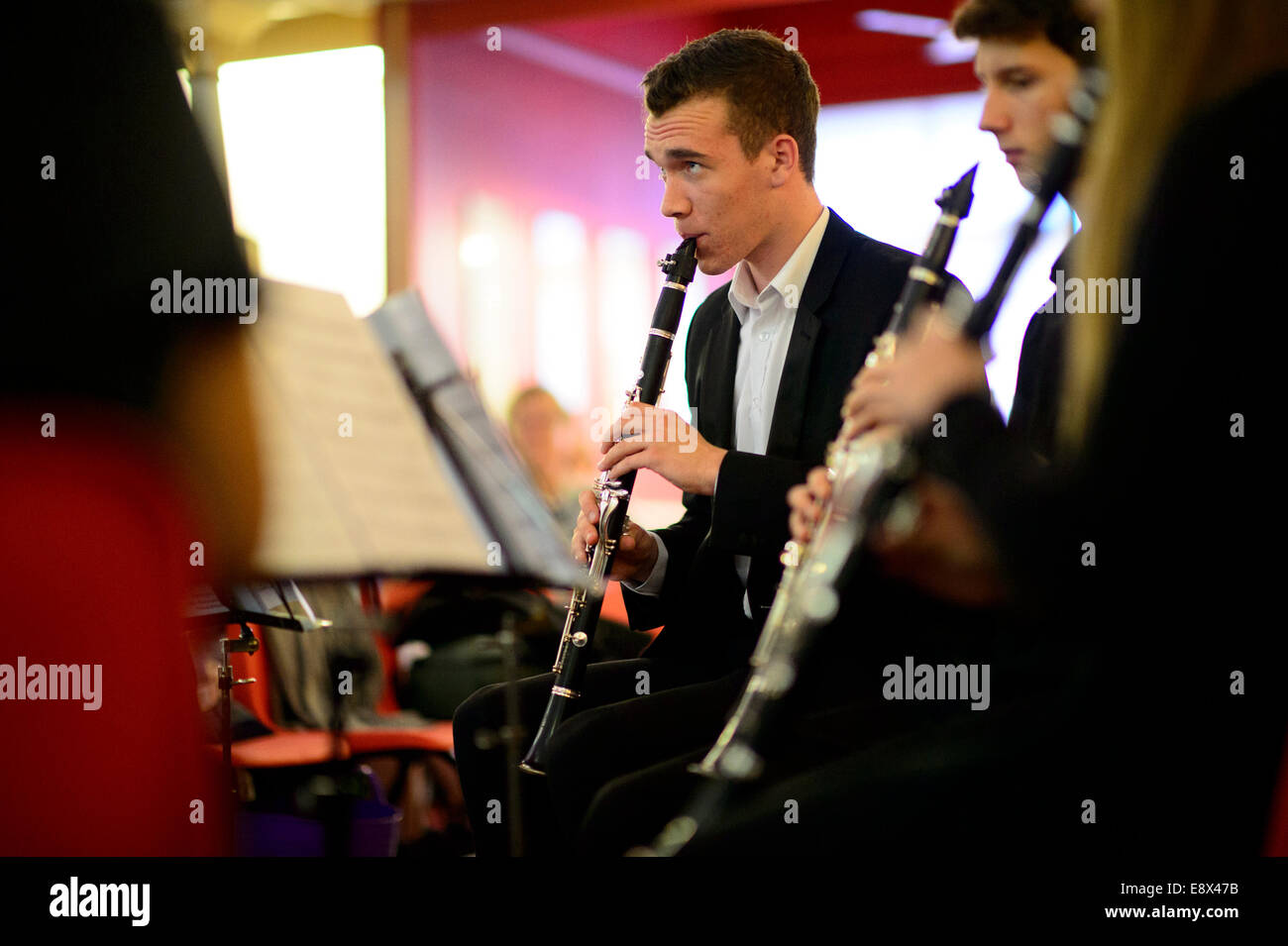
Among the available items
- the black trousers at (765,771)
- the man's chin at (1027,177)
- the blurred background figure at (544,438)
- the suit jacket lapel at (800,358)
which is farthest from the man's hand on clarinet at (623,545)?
the blurred background figure at (544,438)

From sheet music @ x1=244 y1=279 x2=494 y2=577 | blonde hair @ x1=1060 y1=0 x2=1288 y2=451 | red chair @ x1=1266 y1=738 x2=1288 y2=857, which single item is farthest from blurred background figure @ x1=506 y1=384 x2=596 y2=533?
blonde hair @ x1=1060 y1=0 x2=1288 y2=451

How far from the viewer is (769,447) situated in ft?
5.05

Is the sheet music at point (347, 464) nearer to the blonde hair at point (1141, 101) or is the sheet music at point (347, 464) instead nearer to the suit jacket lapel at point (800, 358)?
the suit jacket lapel at point (800, 358)

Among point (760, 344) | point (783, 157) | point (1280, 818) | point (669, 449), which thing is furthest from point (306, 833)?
point (1280, 818)

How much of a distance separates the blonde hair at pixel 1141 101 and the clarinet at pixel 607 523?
2.18 feet

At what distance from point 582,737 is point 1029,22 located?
996 millimetres

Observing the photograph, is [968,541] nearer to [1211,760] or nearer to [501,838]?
[1211,760]

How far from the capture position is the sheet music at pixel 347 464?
4.32ft

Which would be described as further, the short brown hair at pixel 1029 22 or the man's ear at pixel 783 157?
the man's ear at pixel 783 157

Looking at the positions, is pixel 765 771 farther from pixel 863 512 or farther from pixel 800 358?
pixel 800 358

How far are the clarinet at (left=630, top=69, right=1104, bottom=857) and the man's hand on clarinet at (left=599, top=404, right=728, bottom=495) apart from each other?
30 cm

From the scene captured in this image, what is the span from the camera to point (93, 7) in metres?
0.79
